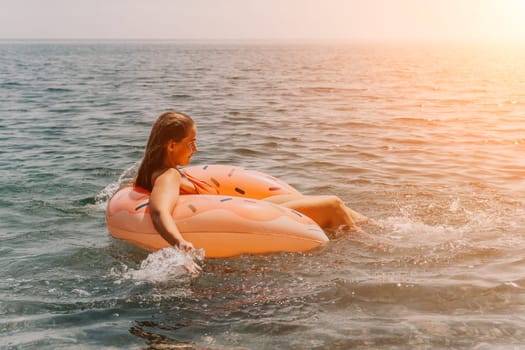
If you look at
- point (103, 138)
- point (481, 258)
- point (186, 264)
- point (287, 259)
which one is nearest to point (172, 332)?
point (186, 264)

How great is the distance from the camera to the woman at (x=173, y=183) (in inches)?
203

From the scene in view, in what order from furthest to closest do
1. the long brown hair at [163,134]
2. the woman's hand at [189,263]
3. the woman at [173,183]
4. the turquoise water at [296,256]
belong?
the long brown hair at [163,134] → the woman at [173,183] → the woman's hand at [189,263] → the turquoise water at [296,256]

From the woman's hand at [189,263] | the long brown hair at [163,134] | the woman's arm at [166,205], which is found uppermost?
the long brown hair at [163,134]

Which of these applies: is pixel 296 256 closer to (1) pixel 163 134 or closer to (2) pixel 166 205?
(2) pixel 166 205

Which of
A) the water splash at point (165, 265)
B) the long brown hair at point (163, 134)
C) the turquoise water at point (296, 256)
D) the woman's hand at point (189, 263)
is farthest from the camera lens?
the long brown hair at point (163, 134)

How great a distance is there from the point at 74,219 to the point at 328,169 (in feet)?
13.8

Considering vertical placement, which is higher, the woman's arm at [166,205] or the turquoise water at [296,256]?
the woman's arm at [166,205]

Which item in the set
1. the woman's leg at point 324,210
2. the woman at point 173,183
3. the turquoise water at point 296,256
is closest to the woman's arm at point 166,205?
the woman at point 173,183

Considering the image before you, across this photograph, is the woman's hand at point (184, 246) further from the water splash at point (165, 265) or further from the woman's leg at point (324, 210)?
the woman's leg at point (324, 210)

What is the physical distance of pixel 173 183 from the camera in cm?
539

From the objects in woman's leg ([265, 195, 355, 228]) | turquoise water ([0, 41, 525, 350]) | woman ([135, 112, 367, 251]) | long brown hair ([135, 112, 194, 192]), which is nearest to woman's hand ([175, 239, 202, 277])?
woman ([135, 112, 367, 251])

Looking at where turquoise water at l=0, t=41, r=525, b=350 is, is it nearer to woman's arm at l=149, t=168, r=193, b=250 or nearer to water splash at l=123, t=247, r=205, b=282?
water splash at l=123, t=247, r=205, b=282

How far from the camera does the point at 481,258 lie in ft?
18.1

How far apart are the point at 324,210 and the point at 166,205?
5.15 feet
